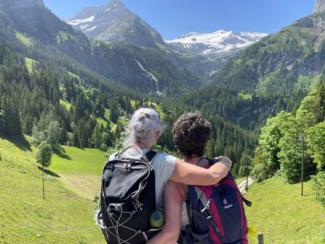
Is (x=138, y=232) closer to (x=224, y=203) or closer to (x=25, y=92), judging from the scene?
(x=224, y=203)

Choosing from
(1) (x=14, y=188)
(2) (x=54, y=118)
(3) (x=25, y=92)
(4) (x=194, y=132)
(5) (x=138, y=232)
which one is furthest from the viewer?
(3) (x=25, y=92)

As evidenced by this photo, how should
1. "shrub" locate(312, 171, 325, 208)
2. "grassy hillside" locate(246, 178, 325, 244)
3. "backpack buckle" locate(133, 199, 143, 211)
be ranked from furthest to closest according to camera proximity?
1. "grassy hillside" locate(246, 178, 325, 244)
2. "shrub" locate(312, 171, 325, 208)
3. "backpack buckle" locate(133, 199, 143, 211)

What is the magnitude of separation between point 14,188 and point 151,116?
5493cm

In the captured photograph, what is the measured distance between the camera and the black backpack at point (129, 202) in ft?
19.1

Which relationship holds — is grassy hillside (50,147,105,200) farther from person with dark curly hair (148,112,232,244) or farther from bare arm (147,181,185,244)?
bare arm (147,181,185,244)

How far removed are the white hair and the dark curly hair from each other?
0.33 meters

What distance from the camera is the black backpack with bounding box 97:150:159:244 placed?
19.1 feet

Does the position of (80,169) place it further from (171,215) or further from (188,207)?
(171,215)

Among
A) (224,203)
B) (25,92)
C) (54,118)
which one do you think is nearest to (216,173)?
(224,203)

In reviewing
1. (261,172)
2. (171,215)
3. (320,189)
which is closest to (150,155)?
(171,215)

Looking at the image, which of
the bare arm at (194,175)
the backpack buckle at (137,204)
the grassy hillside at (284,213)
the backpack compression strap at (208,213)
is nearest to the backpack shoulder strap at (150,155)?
the bare arm at (194,175)

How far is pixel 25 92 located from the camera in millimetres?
173875

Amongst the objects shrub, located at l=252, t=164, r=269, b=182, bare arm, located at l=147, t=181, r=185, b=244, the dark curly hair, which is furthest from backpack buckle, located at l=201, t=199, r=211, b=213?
shrub, located at l=252, t=164, r=269, b=182

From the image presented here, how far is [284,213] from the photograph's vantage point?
147 ft
